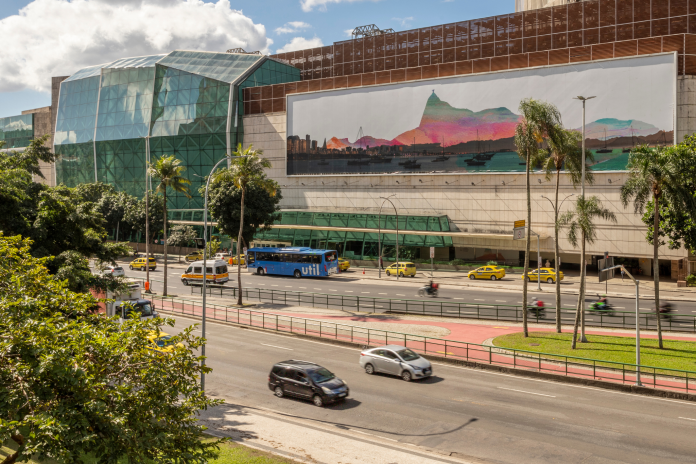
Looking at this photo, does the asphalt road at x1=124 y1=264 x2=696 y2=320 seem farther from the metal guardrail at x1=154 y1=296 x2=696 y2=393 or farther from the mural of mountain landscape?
the mural of mountain landscape

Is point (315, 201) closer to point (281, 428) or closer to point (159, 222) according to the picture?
point (159, 222)

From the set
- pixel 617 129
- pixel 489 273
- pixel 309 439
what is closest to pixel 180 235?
pixel 489 273

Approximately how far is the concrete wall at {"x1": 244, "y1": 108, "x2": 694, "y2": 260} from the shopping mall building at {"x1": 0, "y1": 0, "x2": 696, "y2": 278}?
0.60 feet

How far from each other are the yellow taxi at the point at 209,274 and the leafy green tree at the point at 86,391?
44396mm

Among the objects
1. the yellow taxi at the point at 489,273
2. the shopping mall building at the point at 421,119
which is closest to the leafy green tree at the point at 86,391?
the yellow taxi at the point at 489,273

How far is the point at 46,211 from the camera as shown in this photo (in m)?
23.4

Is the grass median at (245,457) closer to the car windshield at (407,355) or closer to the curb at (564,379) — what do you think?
the car windshield at (407,355)

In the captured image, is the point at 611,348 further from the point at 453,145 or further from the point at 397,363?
the point at 453,145

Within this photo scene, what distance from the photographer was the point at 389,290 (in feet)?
170

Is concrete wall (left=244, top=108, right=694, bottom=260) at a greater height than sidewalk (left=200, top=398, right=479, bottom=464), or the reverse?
concrete wall (left=244, top=108, right=694, bottom=260)

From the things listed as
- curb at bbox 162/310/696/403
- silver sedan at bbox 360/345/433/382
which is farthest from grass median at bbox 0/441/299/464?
curb at bbox 162/310/696/403

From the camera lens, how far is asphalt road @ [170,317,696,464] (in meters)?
16.4

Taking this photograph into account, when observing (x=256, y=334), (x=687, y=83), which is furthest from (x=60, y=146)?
(x=687, y=83)

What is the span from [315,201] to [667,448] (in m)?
69.8
